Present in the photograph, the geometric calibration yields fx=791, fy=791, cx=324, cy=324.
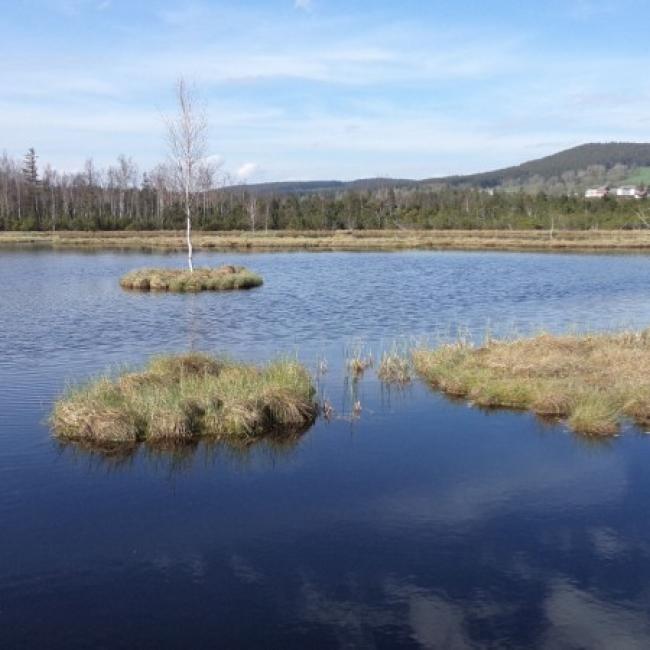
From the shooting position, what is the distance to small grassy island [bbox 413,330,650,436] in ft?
52.9

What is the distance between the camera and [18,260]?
59406 mm

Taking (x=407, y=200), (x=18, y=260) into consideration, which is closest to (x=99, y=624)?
(x=18, y=260)

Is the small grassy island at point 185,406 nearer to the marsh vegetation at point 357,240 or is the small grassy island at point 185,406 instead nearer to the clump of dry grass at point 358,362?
the clump of dry grass at point 358,362

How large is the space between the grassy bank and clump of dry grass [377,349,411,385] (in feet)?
178

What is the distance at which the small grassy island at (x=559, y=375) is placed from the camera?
16109 millimetres

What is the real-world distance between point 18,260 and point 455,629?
57024mm

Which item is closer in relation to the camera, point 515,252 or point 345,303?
point 345,303

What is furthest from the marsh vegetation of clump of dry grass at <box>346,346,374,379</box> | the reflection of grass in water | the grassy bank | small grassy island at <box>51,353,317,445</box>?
small grassy island at <box>51,353,317,445</box>

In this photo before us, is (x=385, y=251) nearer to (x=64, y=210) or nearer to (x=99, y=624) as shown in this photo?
(x=64, y=210)

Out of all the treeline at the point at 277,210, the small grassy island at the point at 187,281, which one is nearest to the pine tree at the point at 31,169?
the treeline at the point at 277,210

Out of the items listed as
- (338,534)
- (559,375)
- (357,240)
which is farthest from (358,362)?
(357,240)

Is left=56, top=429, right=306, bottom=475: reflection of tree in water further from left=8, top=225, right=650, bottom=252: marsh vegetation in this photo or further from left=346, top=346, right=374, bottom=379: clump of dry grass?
left=8, top=225, right=650, bottom=252: marsh vegetation

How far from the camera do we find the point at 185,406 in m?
15.2

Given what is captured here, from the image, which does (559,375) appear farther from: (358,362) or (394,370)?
(358,362)
